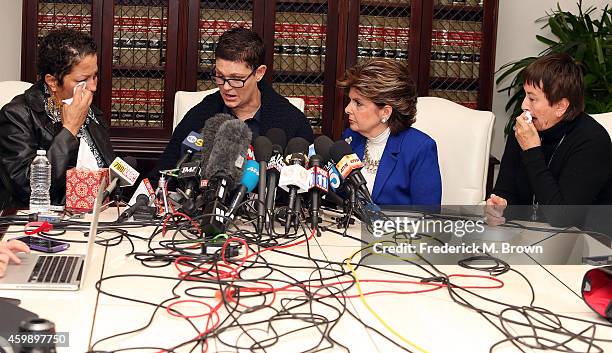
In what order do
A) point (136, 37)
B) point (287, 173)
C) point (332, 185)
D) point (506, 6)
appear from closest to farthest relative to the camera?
point (287, 173) → point (332, 185) → point (136, 37) → point (506, 6)

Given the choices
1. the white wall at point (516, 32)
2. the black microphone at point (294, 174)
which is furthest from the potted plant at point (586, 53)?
the black microphone at point (294, 174)

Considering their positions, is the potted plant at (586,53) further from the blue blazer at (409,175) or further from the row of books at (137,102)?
the row of books at (137,102)

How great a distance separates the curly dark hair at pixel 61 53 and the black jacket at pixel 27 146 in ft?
0.24

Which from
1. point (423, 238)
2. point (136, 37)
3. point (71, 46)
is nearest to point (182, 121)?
point (71, 46)

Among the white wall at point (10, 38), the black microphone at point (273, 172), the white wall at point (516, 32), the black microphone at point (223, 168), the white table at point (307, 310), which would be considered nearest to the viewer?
the white table at point (307, 310)

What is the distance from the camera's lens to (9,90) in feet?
12.0

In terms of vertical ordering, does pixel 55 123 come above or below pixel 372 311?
above

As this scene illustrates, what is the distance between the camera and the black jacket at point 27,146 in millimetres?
3094

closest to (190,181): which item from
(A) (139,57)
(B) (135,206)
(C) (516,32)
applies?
(B) (135,206)

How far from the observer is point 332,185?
9.01ft

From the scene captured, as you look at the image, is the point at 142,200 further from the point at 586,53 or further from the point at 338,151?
the point at 586,53

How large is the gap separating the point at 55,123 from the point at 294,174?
45.5 inches

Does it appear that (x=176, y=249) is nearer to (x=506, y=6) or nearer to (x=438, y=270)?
(x=438, y=270)

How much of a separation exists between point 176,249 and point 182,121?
4.57ft
